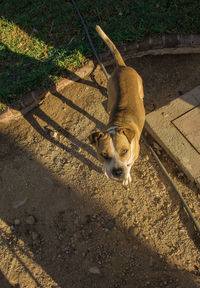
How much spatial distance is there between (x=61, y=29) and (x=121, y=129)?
3705mm

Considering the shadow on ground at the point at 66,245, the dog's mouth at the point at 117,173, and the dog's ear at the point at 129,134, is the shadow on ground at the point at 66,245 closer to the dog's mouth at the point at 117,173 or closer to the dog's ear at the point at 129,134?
the dog's mouth at the point at 117,173

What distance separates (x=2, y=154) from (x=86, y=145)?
65.7 inches

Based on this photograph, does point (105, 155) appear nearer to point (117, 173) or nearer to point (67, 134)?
point (117, 173)

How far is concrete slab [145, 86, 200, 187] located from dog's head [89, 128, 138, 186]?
1.20 meters

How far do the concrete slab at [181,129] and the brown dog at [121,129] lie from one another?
57 centimetres

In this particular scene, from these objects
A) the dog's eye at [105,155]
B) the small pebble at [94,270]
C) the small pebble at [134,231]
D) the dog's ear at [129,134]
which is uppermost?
the dog's ear at [129,134]

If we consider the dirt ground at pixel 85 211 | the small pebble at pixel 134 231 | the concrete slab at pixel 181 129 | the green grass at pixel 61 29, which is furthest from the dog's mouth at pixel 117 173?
the green grass at pixel 61 29

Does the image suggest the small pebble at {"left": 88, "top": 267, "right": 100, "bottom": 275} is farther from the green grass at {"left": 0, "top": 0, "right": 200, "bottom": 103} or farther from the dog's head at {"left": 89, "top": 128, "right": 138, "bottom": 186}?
the green grass at {"left": 0, "top": 0, "right": 200, "bottom": 103}

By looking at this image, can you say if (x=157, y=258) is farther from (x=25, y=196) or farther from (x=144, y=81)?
(x=144, y=81)

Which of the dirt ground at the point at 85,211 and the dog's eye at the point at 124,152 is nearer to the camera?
the dog's eye at the point at 124,152

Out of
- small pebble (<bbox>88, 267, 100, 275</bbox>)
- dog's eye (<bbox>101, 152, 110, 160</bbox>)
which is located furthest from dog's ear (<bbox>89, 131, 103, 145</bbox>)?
small pebble (<bbox>88, 267, 100, 275</bbox>)

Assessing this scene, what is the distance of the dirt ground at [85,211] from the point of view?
351cm

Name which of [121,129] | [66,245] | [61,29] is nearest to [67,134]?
[121,129]

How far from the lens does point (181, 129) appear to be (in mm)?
4074
